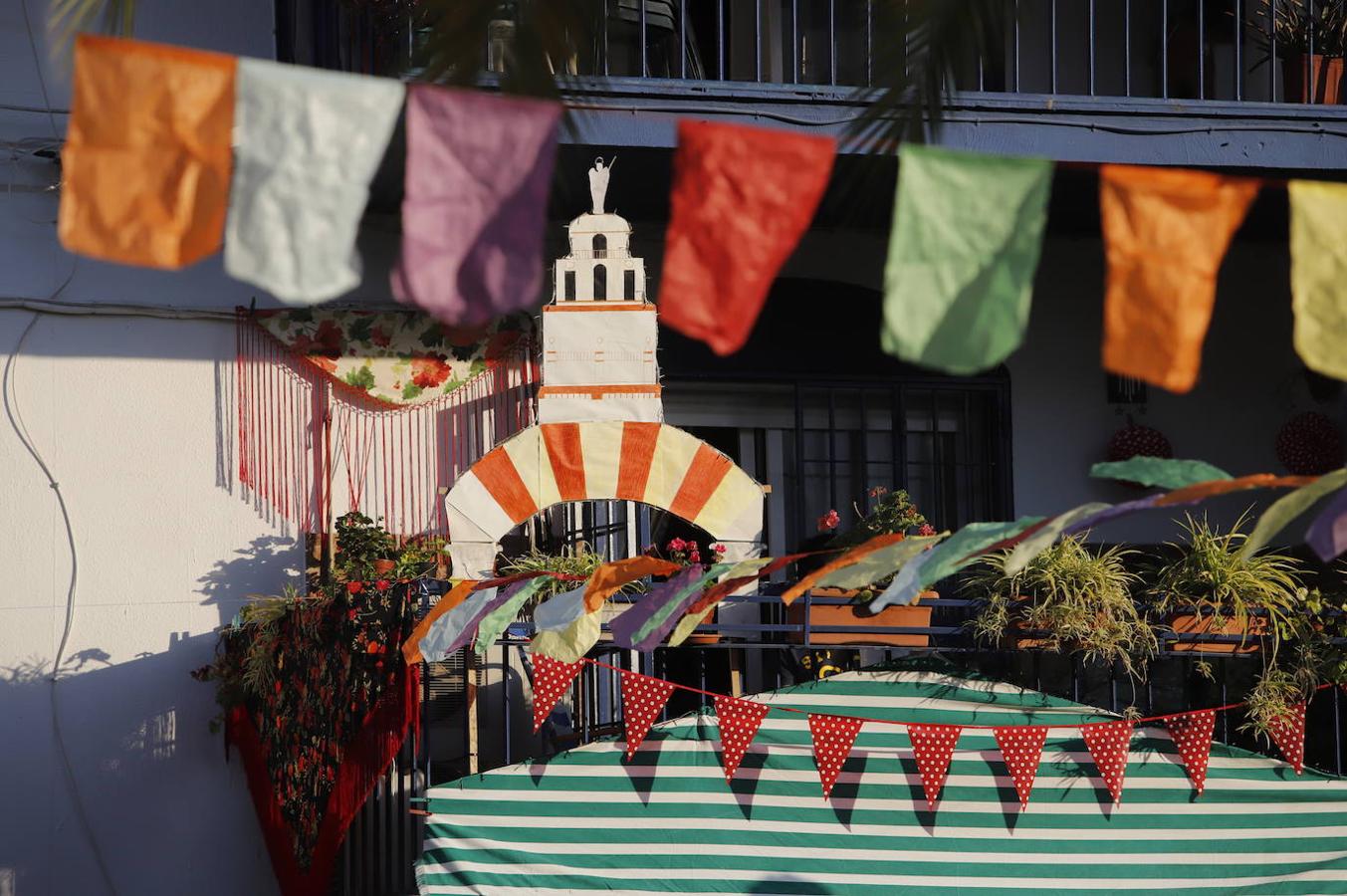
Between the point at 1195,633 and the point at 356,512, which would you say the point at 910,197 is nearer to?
the point at 1195,633

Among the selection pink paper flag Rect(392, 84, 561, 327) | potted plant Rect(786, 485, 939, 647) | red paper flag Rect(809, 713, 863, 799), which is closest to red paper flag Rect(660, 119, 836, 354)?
pink paper flag Rect(392, 84, 561, 327)


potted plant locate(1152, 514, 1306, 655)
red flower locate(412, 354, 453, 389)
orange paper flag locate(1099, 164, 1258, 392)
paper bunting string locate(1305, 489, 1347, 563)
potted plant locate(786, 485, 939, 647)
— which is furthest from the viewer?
red flower locate(412, 354, 453, 389)

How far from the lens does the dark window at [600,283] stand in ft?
28.9

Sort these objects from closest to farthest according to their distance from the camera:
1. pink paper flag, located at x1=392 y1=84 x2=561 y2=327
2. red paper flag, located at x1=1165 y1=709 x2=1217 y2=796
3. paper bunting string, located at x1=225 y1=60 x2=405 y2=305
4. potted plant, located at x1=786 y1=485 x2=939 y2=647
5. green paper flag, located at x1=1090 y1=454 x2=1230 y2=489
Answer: paper bunting string, located at x1=225 y1=60 x2=405 y2=305 → pink paper flag, located at x1=392 y1=84 x2=561 y2=327 → green paper flag, located at x1=1090 y1=454 x2=1230 y2=489 → red paper flag, located at x1=1165 y1=709 x2=1217 y2=796 → potted plant, located at x1=786 y1=485 x2=939 y2=647

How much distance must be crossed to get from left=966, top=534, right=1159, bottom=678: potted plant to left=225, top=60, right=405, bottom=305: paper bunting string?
4241 millimetres

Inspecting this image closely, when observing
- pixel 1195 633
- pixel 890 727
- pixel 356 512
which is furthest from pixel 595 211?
pixel 1195 633

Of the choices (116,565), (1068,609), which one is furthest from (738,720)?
(116,565)

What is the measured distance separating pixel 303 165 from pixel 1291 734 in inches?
219

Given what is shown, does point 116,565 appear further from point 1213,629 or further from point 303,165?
point 1213,629

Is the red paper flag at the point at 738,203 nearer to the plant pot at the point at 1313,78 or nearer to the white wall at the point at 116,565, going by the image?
the white wall at the point at 116,565

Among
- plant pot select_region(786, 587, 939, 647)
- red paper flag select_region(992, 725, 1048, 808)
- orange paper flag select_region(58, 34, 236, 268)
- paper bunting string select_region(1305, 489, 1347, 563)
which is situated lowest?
red paper flag select_region(992, 725, 1048, 808)

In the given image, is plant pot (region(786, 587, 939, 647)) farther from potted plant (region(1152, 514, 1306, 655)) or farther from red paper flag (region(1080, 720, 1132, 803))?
potted plant (region(1152, 514, 1306, 655))

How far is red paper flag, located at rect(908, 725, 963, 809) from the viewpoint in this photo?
25.6ft

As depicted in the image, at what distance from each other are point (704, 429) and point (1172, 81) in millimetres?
3725
